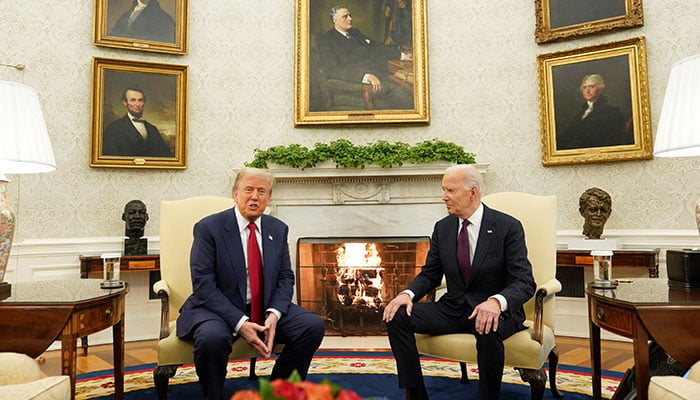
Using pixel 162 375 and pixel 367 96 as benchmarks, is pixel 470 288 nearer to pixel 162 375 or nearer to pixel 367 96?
pixel 162 375

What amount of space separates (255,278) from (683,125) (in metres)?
2.37

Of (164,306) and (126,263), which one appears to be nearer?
(164,306)

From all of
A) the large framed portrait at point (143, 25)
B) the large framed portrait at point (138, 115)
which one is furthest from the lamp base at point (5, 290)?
the large framed portrait at point (143, 25)

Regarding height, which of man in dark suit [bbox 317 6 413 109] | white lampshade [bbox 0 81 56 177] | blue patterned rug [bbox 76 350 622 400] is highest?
man in dark suit [bbox 317 6 413 109]

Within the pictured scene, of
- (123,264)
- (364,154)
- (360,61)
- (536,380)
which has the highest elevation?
(360,61)

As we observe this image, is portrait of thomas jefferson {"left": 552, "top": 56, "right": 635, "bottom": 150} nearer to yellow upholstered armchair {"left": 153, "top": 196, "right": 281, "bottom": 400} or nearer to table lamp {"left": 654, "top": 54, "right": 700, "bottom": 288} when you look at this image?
table lamp {"left": 654, "top": 54, "right": 700, "bottom": 288}

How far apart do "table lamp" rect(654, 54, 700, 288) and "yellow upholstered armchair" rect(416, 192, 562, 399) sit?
621mm

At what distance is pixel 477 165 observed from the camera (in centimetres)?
491

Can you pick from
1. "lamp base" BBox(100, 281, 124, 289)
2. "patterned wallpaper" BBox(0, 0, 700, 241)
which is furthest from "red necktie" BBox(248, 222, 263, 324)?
"patterned wallpaper" BBox(0, 0, 700, 241)

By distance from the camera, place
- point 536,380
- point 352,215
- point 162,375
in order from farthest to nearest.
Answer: point 352,215, point 162,375, point 536,380

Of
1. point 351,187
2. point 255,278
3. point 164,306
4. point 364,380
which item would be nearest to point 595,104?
point 351,187

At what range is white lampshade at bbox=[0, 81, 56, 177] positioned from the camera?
2.39m

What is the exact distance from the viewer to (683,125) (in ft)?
7.54

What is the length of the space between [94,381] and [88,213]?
2035 mm
